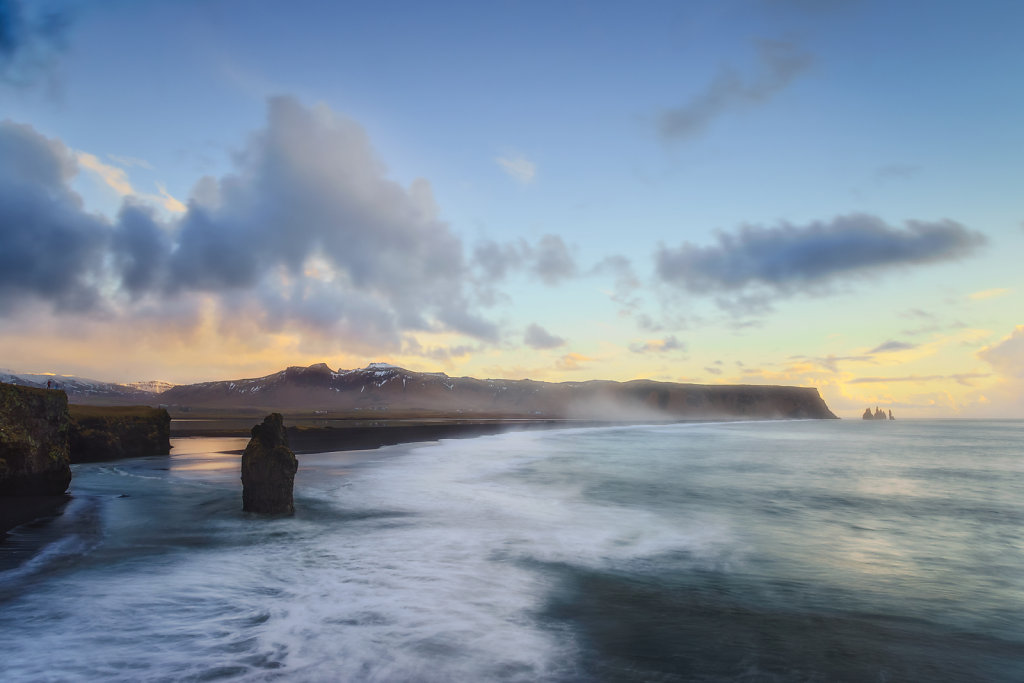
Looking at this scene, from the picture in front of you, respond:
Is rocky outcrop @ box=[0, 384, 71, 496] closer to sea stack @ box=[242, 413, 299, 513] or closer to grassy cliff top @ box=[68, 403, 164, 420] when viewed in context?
sea stack @ box=[242, 413, 299, 513]

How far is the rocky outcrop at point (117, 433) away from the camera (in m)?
29.2

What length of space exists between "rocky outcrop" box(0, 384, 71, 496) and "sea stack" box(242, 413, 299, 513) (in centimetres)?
642

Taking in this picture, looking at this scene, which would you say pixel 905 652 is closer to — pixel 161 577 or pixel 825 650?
pixel 825 650

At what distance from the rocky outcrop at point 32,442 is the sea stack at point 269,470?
642 centimetres

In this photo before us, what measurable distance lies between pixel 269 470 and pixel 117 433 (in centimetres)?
2361

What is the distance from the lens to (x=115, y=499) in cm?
1648

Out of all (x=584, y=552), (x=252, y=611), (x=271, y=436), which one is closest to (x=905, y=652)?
(x=584, y=552)

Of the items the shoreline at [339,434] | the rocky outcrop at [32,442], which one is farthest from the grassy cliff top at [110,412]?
the rocky outcrop at [32,442]

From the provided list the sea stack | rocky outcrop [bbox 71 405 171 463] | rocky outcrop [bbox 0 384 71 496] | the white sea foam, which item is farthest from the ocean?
rocky outcrop [bbox 71 405 171 463]

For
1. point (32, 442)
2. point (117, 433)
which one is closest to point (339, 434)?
point (117, 433)

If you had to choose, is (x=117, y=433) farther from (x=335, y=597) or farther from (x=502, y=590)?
(x=502, y=590)

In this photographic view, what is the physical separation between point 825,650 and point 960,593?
527 cm

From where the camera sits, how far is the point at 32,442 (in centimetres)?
1537

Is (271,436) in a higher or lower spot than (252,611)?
higher
